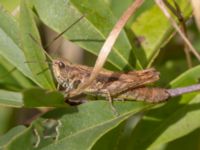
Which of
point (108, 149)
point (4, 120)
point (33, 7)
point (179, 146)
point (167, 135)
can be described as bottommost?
point (179, 146)

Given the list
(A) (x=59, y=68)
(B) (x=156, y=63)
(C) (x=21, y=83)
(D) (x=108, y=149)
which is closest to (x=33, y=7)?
(A) (x=59, y=68)

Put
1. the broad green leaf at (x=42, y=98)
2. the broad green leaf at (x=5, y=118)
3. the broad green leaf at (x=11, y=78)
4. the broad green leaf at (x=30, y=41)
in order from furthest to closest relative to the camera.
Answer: the broad green leaf at (x=5, y=118) < the broad green leaf at (x=11, y=78) < the broad green leaf at (x=30, y=41) < the broad green leaf at (x=42, y=98)

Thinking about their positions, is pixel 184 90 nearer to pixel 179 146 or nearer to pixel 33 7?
pixel 179 146

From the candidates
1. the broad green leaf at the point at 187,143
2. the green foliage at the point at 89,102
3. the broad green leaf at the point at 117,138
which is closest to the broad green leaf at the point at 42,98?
the green foliage at the point at 89,102

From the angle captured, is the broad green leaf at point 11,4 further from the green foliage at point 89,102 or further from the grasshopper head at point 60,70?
the grasshopper head at point 60,70

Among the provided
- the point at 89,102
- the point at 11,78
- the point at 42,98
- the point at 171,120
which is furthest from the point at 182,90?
the point at 11,78

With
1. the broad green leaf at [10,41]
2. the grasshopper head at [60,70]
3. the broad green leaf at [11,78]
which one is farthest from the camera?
the broad green leaf at [11,78]

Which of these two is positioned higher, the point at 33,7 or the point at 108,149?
the point at 33,7
